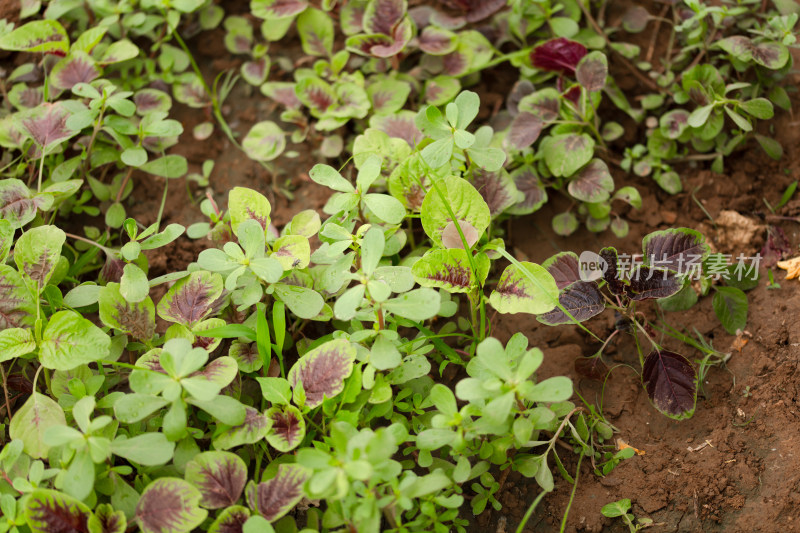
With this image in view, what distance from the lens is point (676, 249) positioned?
6.07 feet

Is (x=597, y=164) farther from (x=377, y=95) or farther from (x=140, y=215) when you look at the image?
(x=140, y=215)

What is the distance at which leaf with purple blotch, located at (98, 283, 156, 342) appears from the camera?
5.95 feet

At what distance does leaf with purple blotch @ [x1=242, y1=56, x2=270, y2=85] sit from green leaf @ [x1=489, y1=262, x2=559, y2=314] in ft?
4.44

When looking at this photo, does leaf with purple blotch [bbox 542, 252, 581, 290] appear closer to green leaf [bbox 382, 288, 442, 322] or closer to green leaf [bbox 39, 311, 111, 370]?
green leaf [bbox 382, 288, 442, 322]

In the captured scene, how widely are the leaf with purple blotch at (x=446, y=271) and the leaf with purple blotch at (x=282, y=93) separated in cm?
102

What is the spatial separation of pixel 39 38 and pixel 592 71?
6.35 ft

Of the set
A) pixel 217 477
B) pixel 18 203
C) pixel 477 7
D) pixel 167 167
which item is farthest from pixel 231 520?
pixel 477 7

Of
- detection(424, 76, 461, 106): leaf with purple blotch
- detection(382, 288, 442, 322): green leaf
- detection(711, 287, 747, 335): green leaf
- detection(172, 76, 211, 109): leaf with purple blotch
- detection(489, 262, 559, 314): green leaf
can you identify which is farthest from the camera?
detection(172, 76, 211, 109): leaf with purple blotch

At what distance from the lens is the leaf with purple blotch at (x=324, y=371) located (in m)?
1.66

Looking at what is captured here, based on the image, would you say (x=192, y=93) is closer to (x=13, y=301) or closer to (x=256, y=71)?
(x=256, y=71)

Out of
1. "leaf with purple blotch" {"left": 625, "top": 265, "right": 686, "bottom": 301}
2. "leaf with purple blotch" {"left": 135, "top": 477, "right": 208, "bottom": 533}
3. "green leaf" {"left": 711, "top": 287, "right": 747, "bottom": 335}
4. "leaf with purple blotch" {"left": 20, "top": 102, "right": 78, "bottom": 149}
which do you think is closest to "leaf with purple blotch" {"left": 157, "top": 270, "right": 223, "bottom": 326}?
"leaf with purple blotch" {"left": 135, "top": 477, "right": 208, "bottom": 533}

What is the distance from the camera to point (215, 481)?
1.57m

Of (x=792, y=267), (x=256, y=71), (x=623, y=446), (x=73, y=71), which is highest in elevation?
(x=73, y=71)

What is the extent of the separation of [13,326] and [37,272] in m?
0.16
